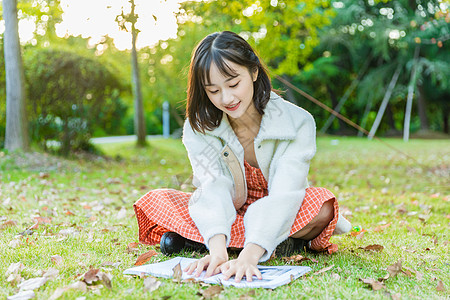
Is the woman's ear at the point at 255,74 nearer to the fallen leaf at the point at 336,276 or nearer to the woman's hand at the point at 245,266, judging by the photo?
the woman's hand at the point at 245,266

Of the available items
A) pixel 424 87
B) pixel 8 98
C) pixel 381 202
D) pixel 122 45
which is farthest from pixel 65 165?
pixel 424 87

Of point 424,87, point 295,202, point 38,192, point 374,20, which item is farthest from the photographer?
point 424,87

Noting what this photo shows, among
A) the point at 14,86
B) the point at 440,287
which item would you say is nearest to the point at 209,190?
the point at 440,287

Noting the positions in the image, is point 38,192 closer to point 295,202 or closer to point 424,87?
point 295,202

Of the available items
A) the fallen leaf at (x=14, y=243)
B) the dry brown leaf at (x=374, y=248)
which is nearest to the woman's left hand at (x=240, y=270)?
the dry brown leaf at (x=374, y=248)

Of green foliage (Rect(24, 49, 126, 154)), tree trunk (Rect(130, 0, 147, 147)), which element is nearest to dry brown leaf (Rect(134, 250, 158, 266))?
green foliage (Rect(24, 49, 126, 154))

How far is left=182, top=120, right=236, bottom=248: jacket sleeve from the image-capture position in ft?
7.47

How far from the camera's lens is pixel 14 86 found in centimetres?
736

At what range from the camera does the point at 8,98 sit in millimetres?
7430

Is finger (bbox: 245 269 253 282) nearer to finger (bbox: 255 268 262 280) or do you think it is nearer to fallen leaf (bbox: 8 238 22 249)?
finger (bbox: 255 268 262 280)

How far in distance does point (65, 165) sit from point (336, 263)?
230 inches

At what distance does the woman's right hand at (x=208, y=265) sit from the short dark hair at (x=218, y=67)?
757 mm

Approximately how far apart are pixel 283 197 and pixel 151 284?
0.76 meters

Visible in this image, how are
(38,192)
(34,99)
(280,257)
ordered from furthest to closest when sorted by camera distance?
(34,99) < (38,192) < (280,257)
